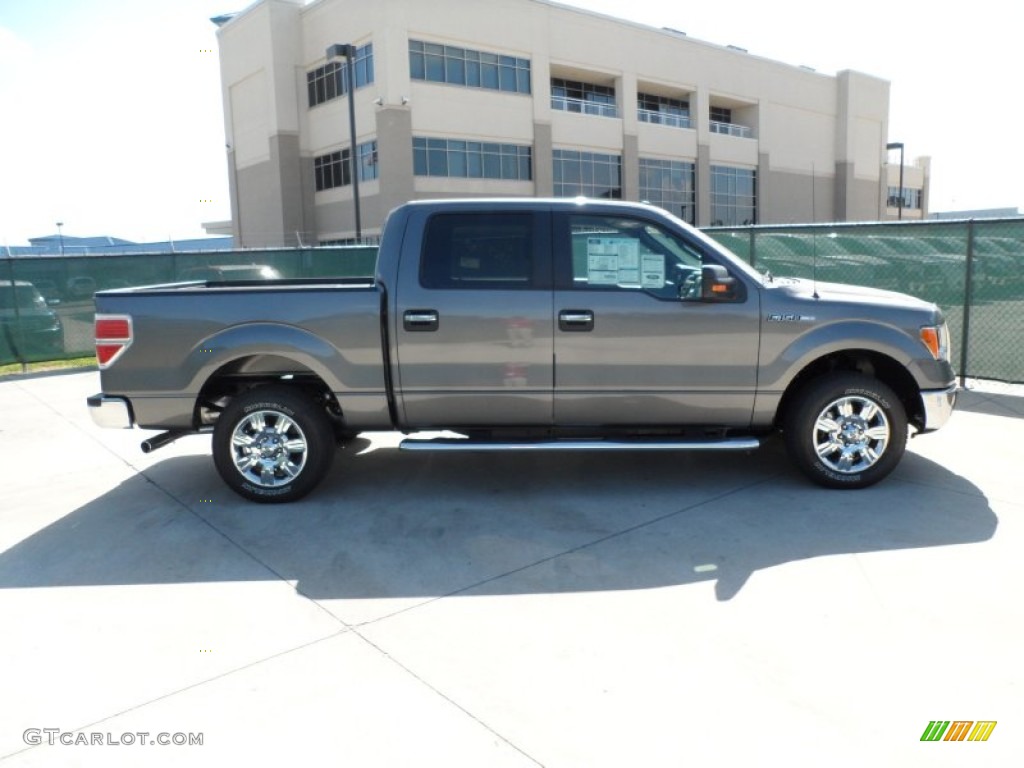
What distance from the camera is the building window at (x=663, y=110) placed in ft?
156

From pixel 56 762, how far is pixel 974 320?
31.8ft

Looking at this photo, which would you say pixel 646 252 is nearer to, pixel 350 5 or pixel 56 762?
pixel 56 762

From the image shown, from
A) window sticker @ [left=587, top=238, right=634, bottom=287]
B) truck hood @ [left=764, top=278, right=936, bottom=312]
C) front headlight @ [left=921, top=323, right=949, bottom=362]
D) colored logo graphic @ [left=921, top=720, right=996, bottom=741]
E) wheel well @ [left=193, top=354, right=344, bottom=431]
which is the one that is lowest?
colored logo graphic @ [left=921, top=720, right=996, bottom=741]

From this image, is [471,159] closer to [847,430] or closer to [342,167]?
[342,167]

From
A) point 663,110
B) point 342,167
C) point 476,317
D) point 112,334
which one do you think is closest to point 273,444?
point 112,334

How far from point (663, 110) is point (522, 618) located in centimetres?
5068

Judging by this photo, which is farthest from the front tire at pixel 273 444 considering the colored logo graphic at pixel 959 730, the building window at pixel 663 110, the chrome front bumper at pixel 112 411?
the building window at pixel 663 110

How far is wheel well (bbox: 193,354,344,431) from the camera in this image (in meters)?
5.59

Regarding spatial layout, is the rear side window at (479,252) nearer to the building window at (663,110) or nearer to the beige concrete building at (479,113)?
the beige concrete building at (479,113)

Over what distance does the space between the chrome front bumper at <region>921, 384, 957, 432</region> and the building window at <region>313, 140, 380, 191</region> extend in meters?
34.2

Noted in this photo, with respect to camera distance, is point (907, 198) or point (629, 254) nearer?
point (629, 254)

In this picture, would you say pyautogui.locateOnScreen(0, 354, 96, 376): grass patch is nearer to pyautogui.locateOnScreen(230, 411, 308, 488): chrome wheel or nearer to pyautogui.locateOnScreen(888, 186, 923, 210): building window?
pyautogui.locateOnScreen(230, 411, 308, 488): chrome wheel

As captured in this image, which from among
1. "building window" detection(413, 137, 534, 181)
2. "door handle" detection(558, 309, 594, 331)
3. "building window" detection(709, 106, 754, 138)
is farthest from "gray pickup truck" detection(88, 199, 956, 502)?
"building window" detection(709, 106, 754, 138)

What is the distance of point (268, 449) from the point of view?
5.57 metres
